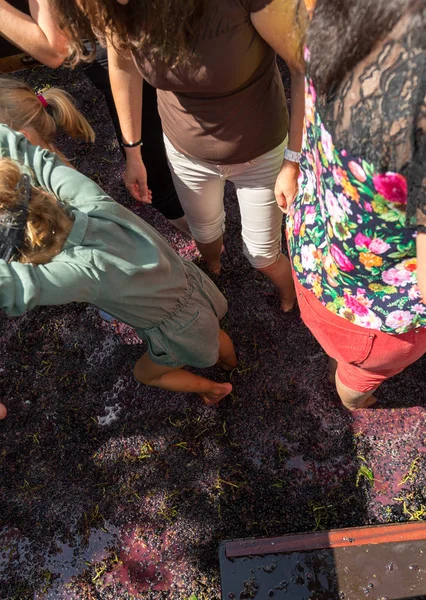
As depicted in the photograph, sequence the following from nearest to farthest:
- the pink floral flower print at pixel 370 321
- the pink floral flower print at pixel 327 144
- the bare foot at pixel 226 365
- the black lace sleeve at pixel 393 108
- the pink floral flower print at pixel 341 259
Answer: the black lace sleeve at pixel 393 108 < the pink floral flower print at pixel 327 144 < the pink floral flower print at pixel 341 259 < the pink floral flower print at pixel 370 321 < the bare foot at pixel 226 365

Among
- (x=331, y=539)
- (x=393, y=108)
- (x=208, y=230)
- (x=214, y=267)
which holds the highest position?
(x=393, y=108)

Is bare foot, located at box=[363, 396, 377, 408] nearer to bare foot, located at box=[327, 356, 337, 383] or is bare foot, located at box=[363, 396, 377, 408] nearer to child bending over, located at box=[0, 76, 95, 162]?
bare foot, located at box=[327, 356, 337, 383]

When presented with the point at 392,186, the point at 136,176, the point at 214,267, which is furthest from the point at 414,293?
the point at 214,267

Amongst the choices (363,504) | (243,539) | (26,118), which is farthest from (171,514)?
(26,118)

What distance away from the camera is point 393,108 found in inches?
28.1

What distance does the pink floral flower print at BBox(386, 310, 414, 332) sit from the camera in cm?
120

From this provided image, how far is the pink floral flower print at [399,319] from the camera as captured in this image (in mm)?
1200

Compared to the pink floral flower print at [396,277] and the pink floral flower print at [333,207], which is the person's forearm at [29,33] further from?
the pink floral flower print at [396,277]

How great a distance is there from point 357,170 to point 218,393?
5.73 feet

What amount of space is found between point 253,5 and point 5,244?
3.25ft

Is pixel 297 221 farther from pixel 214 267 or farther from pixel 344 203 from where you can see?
pixel 214 267

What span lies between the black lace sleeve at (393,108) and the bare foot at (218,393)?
1.73 metres

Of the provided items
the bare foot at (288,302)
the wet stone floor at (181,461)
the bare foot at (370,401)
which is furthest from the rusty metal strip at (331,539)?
the bare foot at (288,302)

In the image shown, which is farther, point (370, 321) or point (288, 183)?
point (288, 183)
